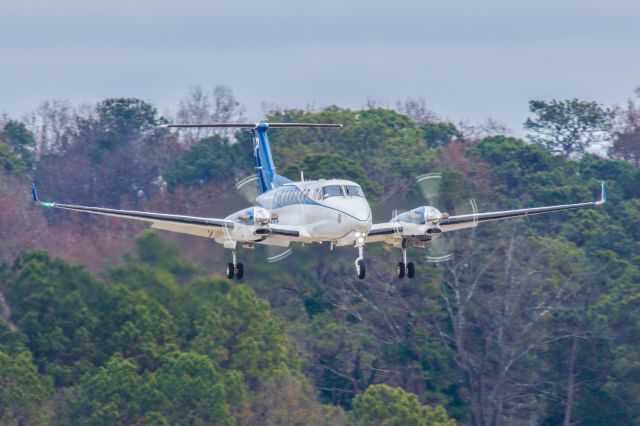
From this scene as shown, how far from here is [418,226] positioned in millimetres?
37562

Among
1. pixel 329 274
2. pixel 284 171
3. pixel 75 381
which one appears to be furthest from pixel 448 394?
pixel 75 381

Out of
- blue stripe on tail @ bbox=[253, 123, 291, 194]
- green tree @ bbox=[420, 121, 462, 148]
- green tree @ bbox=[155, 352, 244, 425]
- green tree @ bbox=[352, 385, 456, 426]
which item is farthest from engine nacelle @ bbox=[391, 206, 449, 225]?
green tree @ bbox=[420, 121, 462, 148]

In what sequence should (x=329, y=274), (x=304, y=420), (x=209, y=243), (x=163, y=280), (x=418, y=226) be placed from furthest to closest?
(x=329, y=274)
(x=304, y=420)
(x=163, y=280)
(x=209, y=243)
(x=418, y=226)

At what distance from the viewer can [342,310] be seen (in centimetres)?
7175

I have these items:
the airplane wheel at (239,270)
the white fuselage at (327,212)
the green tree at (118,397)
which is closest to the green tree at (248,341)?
the green tree at (118,397)

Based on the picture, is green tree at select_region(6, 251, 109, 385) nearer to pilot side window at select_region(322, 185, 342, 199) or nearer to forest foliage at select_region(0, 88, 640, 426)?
forest foliage at select_region(0, 88, 640, 426)

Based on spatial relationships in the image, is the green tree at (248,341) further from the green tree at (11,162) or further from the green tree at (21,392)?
the green tree at (11,162)

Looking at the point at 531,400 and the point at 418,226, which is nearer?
the point at 418,226

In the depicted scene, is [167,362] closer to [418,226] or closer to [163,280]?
[163,280]

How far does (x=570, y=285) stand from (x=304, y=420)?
1718 cm

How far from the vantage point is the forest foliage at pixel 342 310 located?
60281 millimetres

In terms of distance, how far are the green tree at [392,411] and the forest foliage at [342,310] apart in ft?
0.29

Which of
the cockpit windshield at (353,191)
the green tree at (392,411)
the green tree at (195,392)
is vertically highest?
the cockpit windshield at (353,191)

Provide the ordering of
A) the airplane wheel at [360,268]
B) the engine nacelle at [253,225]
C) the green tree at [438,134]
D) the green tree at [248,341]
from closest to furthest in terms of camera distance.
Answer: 1. the airplane wheel at [360,268]
2. the engine nacelle at [253,225]
3. the green tree at [248,341]
4. the green tree at [438,134]
